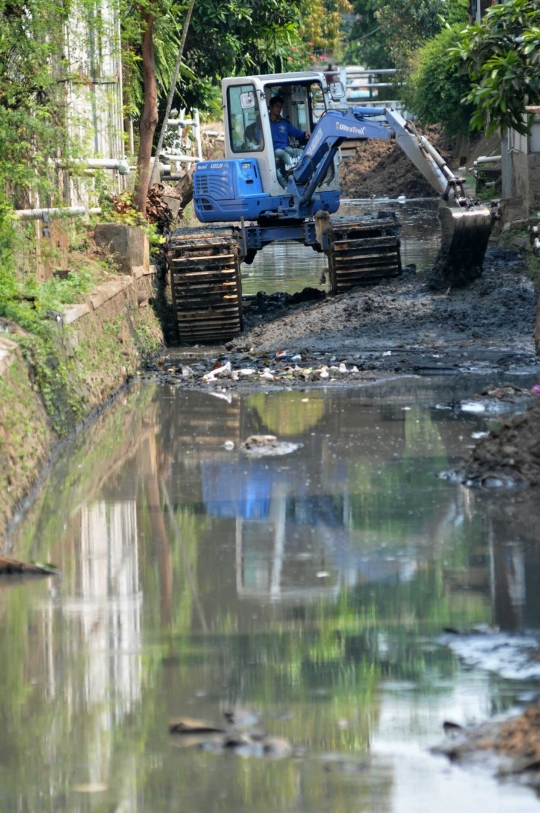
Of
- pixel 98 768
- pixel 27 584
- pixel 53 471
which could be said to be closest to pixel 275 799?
pixel 98 768

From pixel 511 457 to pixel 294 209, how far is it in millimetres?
9325

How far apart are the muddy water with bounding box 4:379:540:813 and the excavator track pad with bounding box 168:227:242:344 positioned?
18.6ft

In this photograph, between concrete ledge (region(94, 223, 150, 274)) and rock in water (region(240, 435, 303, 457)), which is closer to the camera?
rock in water (region(240, 435, 303, 457))

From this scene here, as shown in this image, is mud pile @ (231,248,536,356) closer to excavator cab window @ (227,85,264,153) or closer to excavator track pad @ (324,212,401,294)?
excavator track pad @ (324,212,401,294)

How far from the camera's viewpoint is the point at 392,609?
279 inches

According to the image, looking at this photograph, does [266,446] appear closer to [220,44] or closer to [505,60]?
[505,60]

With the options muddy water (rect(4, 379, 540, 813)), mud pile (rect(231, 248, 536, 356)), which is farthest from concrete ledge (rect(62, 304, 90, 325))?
mud pile (rect(231, 248, 536, 356))

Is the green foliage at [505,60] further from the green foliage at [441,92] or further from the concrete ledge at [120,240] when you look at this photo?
the green foliage at [441,92]

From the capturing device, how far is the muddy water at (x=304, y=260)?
869 inches

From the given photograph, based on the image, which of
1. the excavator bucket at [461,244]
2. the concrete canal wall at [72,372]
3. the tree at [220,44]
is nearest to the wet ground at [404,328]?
the excavator bucket at [461,244]

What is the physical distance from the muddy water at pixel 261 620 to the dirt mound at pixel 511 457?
0.38 meters

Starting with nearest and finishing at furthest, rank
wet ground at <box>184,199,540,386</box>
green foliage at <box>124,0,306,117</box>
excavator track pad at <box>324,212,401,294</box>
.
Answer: wet ground at <box>184,199,540,386</box>, excavator track pad at <box>324,212,401,294</box>, green foliage at <box>124,0,306,117</box>

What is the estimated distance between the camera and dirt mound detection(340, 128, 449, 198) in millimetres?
44244

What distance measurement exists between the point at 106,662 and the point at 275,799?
169cm
